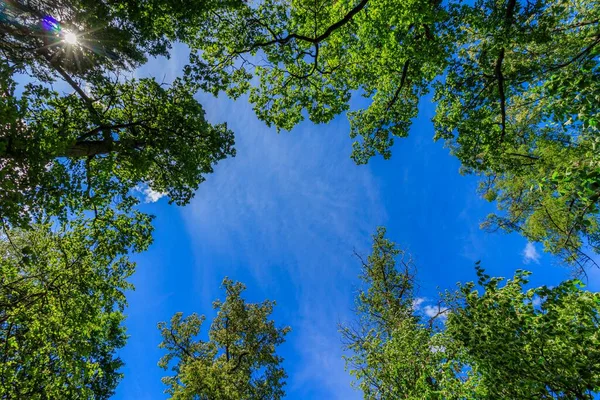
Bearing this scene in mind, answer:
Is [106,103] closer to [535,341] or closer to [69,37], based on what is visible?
[69,37]

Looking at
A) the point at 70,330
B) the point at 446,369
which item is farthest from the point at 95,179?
the point at 446,369

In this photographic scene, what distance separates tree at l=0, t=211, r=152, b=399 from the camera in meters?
9.41

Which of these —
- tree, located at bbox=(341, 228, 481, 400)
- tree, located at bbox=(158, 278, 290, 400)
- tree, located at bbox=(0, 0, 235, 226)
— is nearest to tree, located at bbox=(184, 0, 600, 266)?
tree, located at bbox=(0, 0, 235, 226)

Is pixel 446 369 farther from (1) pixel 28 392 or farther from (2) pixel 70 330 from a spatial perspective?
(1) pixel 28 392

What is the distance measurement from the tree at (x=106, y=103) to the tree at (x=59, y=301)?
1827 mm

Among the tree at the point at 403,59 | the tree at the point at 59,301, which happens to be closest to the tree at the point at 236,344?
the tree at the point at 59,301

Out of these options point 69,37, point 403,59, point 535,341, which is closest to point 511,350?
point 535,341

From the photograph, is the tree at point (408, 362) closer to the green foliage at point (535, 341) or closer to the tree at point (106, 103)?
the green foliage at point (535, 341)

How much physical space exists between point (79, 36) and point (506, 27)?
1348 centimetres

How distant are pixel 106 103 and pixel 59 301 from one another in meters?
7.32

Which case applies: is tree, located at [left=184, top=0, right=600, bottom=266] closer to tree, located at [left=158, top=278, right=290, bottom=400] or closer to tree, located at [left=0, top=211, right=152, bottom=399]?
tree, located at [left=0, top=211, right=152, bottom=399]

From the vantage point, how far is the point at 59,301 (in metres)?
9.83

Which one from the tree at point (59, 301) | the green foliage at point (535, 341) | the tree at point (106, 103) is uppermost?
the tree at point (106, 103)

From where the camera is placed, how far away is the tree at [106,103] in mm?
8266
